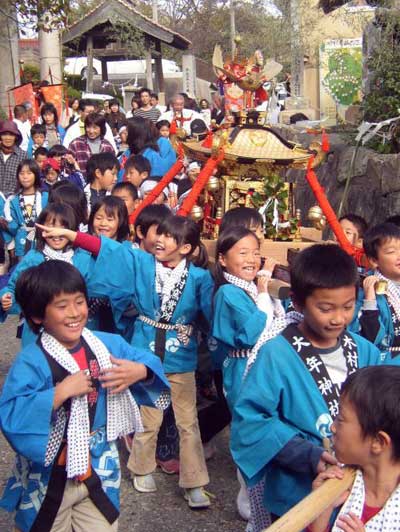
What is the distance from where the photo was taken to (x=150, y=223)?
13.6 feet

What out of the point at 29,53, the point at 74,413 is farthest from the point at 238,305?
the point at 29,53

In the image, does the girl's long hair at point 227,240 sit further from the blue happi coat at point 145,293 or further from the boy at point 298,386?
the boy at point 298,386

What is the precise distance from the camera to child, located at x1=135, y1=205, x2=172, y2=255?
406 centimetres

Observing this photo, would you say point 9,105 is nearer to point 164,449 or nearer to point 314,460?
point 164,449

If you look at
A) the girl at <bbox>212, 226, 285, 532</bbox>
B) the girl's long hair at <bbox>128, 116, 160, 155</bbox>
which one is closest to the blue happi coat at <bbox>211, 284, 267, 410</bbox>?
the girl at <bbox>212, 226, 285, 532</bbox>

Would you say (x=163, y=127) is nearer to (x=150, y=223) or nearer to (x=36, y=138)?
(x=36, y=138)

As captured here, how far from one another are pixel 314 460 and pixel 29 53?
38539mm

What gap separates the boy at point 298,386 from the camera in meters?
2.28

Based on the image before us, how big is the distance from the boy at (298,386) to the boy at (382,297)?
3.08ft

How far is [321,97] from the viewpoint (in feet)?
71.8

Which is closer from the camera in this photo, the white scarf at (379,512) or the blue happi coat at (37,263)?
the white scarf at (379,512)

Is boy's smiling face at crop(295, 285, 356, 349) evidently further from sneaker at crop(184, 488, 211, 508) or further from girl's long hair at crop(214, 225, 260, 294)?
sneaker at crop(184, 488, 211, 508)

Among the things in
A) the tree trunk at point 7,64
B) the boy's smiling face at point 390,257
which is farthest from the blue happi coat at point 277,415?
the tree trunk at point 7,64

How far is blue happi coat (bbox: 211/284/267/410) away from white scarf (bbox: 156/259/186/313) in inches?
20.3
